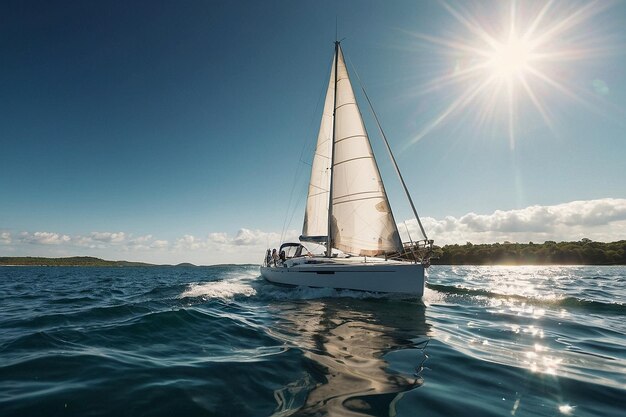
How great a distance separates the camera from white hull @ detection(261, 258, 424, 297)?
595 inches

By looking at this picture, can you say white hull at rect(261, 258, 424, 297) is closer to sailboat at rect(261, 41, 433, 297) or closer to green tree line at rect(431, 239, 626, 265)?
sailboat at rect(261, 41, 433, 297)

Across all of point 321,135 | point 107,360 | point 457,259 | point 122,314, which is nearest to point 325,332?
point 107,360

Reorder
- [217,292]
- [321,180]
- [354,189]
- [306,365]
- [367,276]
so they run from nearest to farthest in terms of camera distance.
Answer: [306,365]
[367,276]
[217,292]
[354,189]
[321,180]

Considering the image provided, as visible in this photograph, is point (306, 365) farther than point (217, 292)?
No

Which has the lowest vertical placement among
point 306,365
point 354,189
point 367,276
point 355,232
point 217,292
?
point 217,292

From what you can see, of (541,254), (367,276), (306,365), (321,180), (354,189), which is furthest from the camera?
(541,254)

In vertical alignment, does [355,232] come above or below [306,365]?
above

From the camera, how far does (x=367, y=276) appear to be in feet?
51.5

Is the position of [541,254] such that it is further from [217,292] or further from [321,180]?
[217,292]

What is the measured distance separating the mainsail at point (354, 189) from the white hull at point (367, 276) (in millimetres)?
1840

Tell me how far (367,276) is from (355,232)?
12.3 ft

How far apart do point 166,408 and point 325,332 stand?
17.7 ft

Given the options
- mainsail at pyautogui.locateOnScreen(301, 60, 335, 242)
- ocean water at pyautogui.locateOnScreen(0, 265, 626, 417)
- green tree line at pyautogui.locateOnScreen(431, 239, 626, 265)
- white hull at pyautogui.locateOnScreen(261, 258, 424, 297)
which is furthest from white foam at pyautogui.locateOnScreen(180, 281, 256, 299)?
green tree line at pyautogui.locateOnScreen(431, 239, 626, 265)

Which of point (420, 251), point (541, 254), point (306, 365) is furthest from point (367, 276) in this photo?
point (541, 254)
